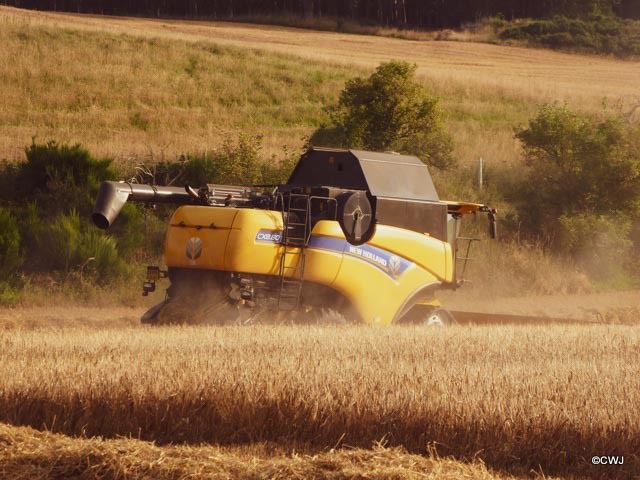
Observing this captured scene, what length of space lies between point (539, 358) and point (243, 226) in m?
3.83

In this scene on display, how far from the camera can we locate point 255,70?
45375 mm

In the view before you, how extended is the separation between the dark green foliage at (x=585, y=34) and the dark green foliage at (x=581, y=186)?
3985cm

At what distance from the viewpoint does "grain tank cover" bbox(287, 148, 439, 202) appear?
41.3ft

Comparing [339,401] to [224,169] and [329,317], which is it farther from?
[224,169]

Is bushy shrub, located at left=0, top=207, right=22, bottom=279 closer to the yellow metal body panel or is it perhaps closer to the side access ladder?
the yellow metal body panel

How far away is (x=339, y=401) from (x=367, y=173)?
5.94 m

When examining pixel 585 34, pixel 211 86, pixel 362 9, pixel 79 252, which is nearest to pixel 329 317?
pixel 79 252

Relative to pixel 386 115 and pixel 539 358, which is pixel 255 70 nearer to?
pixel 386 115

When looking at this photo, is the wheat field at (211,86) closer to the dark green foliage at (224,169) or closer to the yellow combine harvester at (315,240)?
the dark green foliage at (224,169)

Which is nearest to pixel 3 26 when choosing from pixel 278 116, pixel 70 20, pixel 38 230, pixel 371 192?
pixel 70 20

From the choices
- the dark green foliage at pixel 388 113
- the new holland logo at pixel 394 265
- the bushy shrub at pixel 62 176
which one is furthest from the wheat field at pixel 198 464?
the dark green foliage at pixel 388 113

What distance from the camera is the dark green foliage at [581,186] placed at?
80.7 ft

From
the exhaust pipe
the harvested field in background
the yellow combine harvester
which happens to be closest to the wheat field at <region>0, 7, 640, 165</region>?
the exhaust pipe

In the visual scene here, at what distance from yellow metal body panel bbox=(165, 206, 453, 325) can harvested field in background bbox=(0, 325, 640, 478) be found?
8.45ft
